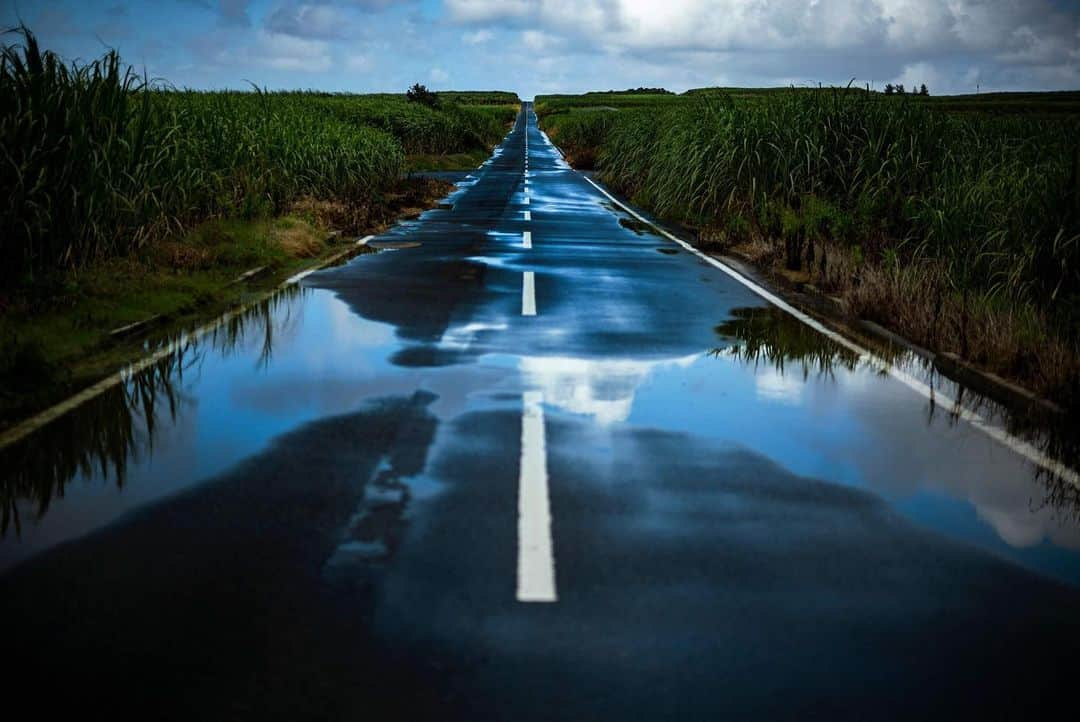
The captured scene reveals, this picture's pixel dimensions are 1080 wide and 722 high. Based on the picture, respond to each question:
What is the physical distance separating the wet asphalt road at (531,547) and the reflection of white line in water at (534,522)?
23 mm

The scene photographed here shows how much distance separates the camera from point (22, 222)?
11.0 meters

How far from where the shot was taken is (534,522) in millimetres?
5316

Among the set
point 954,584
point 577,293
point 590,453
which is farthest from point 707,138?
point 954,584

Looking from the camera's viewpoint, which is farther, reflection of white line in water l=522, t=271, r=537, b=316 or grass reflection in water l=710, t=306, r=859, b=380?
reflection of white line in water l=522, t=271, r=537, b=316

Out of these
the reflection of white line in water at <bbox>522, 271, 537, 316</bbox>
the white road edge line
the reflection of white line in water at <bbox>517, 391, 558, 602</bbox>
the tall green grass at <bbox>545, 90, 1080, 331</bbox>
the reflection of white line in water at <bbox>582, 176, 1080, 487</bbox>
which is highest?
the tall green grass at <bbox>545, 90, 1080, 331</bbox>

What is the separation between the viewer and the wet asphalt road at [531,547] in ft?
12.0

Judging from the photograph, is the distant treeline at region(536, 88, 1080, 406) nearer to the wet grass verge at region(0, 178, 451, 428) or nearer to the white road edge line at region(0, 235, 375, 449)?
the white road edge line at region(0, 235, 375, 449)

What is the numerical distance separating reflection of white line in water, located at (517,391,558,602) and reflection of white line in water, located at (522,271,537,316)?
→ 476cm

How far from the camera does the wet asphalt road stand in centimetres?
366

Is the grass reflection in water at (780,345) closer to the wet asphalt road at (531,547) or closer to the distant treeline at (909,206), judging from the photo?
the wet asphalt road at (531,547)

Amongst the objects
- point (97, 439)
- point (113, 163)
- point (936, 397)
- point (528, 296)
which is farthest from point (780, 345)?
point (113, 163)

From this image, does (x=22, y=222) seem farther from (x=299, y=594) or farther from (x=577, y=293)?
(x=299, y=594)

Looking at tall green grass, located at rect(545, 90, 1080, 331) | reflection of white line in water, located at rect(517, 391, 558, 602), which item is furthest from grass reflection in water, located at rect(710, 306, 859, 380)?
reflection of white line in water, located at rect(517, 391, 558, 602)

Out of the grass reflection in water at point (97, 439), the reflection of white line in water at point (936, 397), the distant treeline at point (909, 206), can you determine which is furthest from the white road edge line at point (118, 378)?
the distant treeline at point (909, 206)
